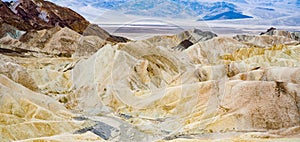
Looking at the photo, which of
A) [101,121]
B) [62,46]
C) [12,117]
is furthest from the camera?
[62,46]

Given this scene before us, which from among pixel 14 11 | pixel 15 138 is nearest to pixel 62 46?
pixel 14 11

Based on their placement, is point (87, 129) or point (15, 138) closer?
point (15, 138)

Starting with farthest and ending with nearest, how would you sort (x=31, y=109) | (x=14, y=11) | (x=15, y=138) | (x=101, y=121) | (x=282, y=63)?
(x=14, y=11)
(x=282, y=63)
(x=101, y=121)
(x=31, y=109)
(x=15, y=138)

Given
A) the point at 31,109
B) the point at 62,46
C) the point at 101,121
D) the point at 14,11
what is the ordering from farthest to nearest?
the point at 14,11 < the point at 62,46 < the point at 101,121 < the point at 31,109

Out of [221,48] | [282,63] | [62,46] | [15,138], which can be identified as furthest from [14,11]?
[15,138]

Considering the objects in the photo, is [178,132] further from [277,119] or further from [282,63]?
[282,63]

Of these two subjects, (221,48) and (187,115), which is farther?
(221,48)

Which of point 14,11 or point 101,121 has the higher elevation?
point 14,11

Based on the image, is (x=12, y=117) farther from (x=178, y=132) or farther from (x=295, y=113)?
(x=295, y=113)

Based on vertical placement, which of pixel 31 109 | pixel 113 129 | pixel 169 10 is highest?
pixel 169 10
